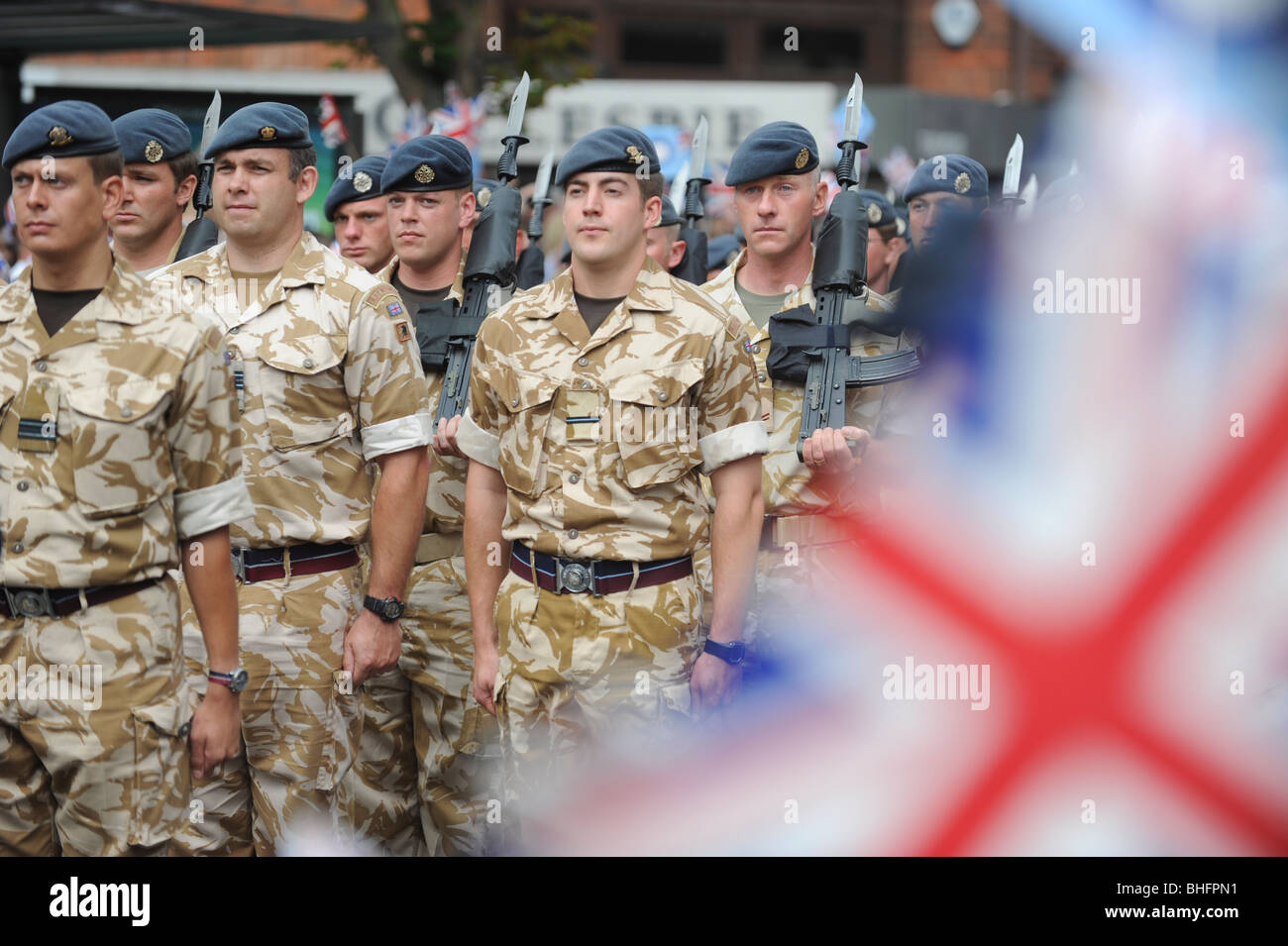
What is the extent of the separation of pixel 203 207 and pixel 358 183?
928 millimetres

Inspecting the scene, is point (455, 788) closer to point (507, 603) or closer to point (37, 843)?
point (507, 603)

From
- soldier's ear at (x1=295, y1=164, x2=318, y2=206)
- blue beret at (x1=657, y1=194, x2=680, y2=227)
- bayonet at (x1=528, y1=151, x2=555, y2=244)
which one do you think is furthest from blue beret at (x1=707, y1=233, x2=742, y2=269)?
soldier's ear at (x1=295, y1=164, x2=318, y2=206)

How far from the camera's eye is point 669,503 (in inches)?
165

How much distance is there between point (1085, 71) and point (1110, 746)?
2.24 metres

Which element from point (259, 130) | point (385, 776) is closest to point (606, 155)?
point (259, 130)

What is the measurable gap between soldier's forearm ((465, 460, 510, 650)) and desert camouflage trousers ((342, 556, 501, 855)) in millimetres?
858

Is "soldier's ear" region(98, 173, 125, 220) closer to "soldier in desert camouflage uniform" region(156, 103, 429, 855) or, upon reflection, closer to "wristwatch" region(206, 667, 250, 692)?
"soldier in desert camouflage uniform" region(156, 103, 429, 855)

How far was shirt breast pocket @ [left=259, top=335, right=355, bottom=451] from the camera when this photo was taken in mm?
4406

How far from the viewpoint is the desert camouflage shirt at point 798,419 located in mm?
5309

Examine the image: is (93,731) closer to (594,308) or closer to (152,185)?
(594,308)

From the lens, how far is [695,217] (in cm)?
670

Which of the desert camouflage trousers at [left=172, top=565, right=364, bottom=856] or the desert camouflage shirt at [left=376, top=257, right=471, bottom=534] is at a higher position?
the desert camouflage shirt at [left=376, top=257, right=471, bottom=534]

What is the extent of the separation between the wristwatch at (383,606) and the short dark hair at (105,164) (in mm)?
1396

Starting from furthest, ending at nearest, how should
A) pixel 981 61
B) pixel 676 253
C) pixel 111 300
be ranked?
pixel 981 61 → pixel 676 253 → pixel 111 300
